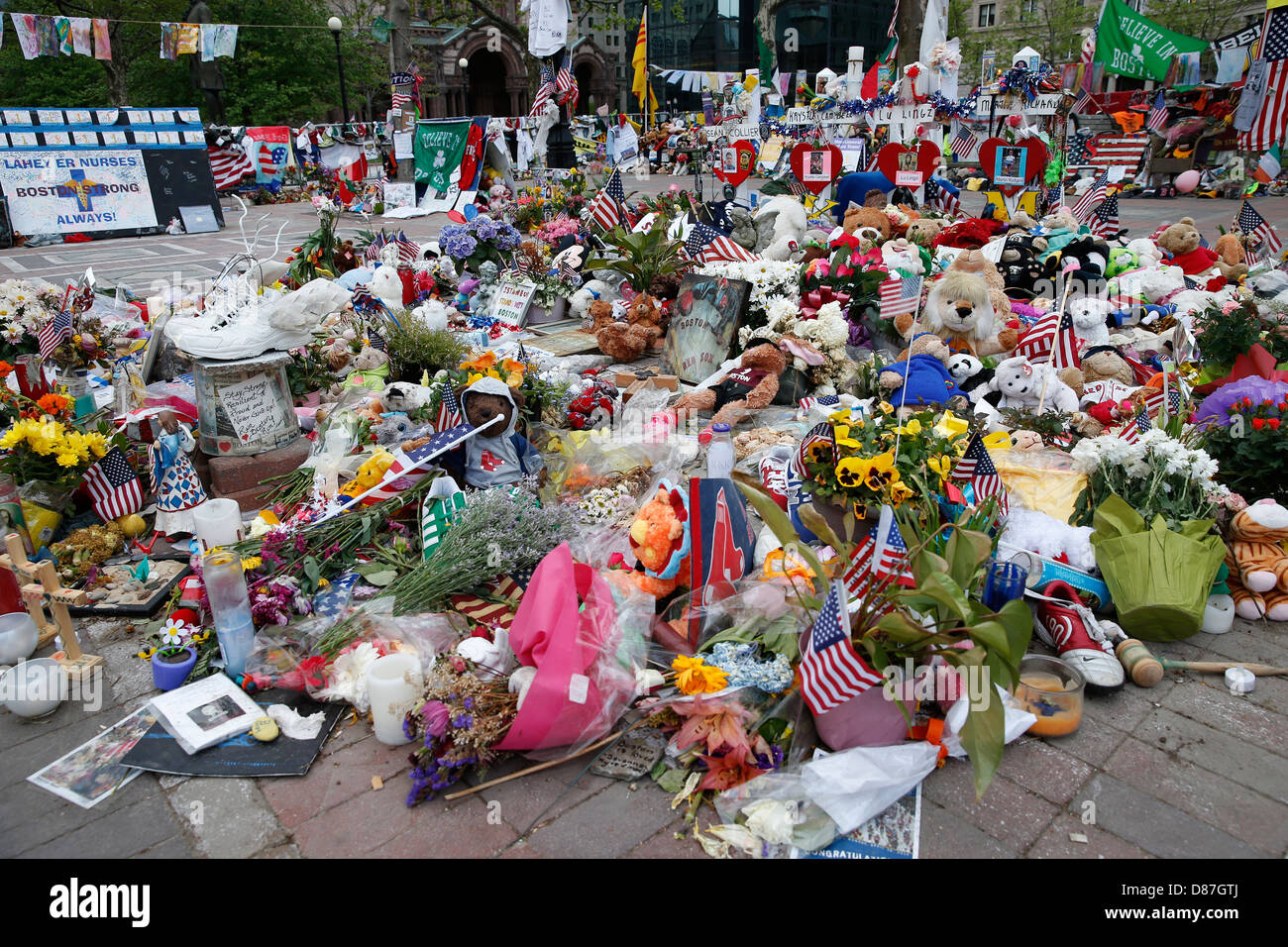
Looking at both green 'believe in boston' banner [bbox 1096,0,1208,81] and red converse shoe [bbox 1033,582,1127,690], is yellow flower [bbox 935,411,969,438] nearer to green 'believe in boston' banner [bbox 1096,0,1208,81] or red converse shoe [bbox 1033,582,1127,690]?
red converse shoe [bbox 1033,582,1127,690]

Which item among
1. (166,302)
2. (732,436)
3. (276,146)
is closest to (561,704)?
(732,436)

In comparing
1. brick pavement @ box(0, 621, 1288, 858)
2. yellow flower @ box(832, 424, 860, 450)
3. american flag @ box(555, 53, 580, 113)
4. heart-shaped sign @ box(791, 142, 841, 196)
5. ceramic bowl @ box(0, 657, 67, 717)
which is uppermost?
american flag @ box(555, 53, 580, 113)

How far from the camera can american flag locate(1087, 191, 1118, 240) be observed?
29.1ft

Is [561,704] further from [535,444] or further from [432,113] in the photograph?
[432,113]

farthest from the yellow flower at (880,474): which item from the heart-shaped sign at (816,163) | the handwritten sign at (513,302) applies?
the heart-shaped sign at (816,163)

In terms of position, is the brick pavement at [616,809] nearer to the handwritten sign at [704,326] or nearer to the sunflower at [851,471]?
the sunflower at [851,471]

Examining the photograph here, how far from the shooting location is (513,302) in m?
7.99

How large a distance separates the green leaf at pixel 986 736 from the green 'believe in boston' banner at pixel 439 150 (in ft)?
56.8

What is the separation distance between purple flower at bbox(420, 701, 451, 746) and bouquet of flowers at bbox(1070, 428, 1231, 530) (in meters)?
3.07

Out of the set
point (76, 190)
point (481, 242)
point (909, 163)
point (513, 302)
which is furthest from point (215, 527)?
point (76, 190)

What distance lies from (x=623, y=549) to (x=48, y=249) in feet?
51.2

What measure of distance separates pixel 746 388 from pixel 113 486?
3.94 m

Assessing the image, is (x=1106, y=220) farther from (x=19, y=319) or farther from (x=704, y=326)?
(x=19, y=319)

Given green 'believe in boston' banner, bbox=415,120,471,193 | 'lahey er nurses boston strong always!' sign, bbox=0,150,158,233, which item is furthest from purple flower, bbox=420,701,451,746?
'lahey er nurses boston strong always!' sign, bbox=0,150,158,233
